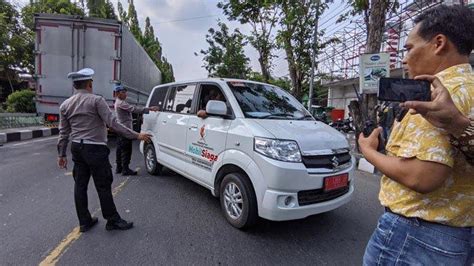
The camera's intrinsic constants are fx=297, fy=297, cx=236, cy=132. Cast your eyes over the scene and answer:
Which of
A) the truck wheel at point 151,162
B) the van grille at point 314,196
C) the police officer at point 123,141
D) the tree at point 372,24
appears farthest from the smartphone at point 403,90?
the tree at point 372,24

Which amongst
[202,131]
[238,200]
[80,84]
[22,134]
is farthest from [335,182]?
[22,134]

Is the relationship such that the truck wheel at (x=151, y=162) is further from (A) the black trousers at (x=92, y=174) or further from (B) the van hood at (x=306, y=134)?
(B) the van hood at (x=306, y=134)

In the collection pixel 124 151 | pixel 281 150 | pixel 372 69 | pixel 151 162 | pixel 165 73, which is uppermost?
pixel 165 73

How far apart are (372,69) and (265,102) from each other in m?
4.41

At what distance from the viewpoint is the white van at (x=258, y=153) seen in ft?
9.96

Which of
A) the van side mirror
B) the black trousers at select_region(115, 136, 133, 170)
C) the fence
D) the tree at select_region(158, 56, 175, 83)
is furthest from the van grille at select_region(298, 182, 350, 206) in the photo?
the tree at select_region(158, 56, 175, 83)

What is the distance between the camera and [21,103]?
16.6m

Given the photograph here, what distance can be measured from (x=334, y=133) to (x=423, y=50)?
100 inches

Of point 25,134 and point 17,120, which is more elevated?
point 17,120

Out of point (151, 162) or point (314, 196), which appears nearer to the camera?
point (314, 196)

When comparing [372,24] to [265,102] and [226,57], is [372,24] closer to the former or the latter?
[265,102]

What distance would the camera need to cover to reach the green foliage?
16531mm

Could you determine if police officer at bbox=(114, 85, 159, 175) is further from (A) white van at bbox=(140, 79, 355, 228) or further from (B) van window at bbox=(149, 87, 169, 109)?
(A) white van at bbox=(140, 79, 355, 228)

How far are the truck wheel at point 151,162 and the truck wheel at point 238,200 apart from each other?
94.7 inches
